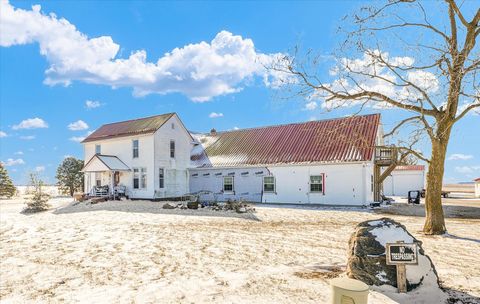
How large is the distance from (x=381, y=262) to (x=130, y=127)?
2721 cm

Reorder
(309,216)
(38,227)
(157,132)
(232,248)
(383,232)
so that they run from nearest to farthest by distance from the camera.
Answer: (383,232) < (232,248) < (38,227) < (309,216) < (157,132)

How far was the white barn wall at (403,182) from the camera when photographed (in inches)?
1556

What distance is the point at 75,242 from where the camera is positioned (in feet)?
33.8

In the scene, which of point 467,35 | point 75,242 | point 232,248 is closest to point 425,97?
point 467,35

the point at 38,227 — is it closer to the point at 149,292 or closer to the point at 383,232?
the point at 149,292

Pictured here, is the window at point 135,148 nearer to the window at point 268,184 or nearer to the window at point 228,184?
the window at point 228,184

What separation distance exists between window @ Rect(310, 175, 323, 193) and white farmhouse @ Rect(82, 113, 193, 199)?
450 inches

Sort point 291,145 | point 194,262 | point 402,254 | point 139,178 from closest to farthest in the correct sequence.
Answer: point 402,254, point 194,262, point 291,145, point 139,178

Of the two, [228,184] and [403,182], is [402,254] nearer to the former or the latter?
[228,184]

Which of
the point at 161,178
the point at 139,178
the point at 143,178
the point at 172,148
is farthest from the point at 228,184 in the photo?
the point at 139,178

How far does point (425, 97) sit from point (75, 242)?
12192 millimetres

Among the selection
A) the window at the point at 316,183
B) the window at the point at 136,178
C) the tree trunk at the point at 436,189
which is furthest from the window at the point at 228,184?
the tree trunk at the point at 436,189

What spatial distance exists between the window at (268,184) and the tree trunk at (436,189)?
1434cm

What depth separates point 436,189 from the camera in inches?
464
